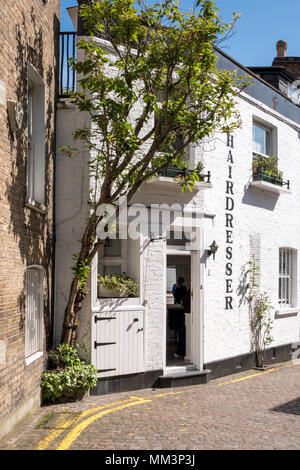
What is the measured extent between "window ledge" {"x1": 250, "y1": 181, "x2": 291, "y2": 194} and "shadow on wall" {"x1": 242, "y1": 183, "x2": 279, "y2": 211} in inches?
3.9

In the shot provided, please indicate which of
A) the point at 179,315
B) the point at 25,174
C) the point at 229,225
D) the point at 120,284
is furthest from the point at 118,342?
the point at 229,225

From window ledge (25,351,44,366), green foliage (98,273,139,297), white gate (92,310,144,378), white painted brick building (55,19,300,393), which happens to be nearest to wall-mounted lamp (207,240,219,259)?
white painted brick building (55,19,300,393)

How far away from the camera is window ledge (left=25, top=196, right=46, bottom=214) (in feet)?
25.8

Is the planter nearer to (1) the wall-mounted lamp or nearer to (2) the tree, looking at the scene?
(2) the tree

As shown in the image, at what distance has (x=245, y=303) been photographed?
12.8 meters

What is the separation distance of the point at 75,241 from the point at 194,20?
4.42 metres

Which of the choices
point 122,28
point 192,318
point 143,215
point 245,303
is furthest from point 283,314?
point 122,28

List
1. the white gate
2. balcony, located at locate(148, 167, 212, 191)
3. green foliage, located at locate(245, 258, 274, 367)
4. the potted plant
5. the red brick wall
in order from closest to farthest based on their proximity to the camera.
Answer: the red brick wall, the white gate, balcony, located at locate(148, 167, 212, 191), green foliage, located at locate(245, 258, 274, 367), the potted plant

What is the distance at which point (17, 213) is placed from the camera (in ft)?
24.5

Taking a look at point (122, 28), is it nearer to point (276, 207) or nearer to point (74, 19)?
point (74, 19)

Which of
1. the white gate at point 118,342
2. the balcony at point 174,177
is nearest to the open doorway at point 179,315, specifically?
the white gate at point 118,342

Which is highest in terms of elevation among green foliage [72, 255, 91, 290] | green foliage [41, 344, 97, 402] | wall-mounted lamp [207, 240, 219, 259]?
wall-mounted lamp [207, 240, 219, 259]

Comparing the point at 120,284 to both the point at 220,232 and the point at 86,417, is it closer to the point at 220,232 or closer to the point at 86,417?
the point at 86,417

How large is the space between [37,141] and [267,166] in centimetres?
701
